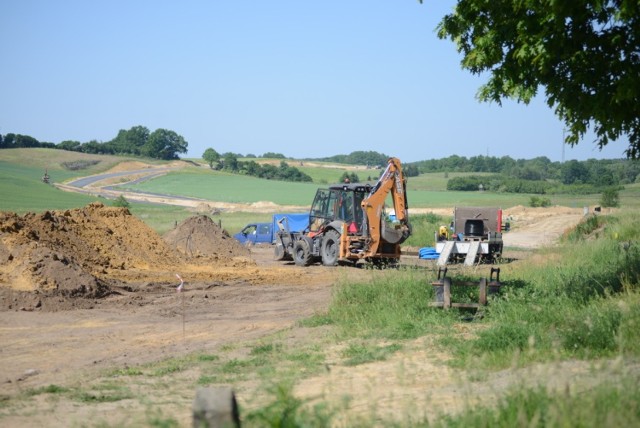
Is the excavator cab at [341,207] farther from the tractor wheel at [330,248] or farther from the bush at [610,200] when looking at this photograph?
the bush at [610,200]

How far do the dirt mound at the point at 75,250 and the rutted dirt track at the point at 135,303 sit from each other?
0.13ft

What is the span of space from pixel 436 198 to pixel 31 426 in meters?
86.3

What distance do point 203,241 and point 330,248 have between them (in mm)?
7326

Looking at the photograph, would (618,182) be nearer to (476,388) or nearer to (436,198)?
(436,198)

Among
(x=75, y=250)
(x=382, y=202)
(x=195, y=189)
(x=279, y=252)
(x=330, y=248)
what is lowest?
(x=279, y=252)

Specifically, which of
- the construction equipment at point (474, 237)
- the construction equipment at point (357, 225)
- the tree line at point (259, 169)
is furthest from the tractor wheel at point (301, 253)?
the tree line at point (259, 169)

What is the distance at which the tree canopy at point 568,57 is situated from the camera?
12.0 metres

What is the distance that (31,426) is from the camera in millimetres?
8281

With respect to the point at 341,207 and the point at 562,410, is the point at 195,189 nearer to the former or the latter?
the point at 341,207

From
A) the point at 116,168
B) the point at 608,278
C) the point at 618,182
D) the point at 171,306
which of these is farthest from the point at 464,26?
the point at 116,168

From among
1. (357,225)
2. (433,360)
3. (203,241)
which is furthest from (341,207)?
(433,360)

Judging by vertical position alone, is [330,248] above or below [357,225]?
below

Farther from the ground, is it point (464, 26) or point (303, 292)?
point (464, 26)

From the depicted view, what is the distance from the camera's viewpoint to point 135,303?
1944 cm
